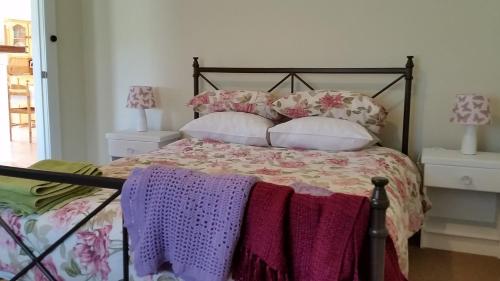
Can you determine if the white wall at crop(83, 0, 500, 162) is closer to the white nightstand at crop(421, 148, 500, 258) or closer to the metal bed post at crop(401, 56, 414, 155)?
the metal bed post at crop(401, 56, 414, 155)

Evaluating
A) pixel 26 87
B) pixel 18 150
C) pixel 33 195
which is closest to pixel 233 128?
pixel 33 195

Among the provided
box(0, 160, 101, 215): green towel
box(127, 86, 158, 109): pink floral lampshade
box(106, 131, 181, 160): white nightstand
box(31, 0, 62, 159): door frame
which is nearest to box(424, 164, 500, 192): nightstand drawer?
box(106, 131, 181, 160): white nightstand

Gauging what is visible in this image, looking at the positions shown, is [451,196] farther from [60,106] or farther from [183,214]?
[60,106]

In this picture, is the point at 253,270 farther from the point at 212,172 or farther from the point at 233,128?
the point at 233,128

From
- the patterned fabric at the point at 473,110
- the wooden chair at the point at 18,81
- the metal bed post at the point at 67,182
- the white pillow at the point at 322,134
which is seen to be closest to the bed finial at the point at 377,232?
the metal bed post at the point at 67,182

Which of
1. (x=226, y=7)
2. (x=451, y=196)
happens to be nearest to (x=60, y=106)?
(x=226, y=7)

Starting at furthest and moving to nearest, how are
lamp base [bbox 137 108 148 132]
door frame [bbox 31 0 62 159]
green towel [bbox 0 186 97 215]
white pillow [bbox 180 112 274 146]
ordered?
1. lamp base [bbox 137 108 148 132]
2. door frame [bbox 31 0 62 159]
3. white pillow [bbox 180 112 274 146]
4. green towel [bbox 0 186 97 215]

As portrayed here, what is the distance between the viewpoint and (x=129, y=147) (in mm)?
3230

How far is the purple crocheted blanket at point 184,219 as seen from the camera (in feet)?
3.70

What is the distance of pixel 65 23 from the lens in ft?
11.5

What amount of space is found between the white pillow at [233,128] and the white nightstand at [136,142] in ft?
1.29

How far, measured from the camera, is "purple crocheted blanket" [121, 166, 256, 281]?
1.13m

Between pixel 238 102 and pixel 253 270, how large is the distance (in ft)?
6.22

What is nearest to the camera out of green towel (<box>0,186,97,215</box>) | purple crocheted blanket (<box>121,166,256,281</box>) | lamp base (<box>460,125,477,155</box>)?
purple crocheted blanket (<box>121,166,256,281</box>)
